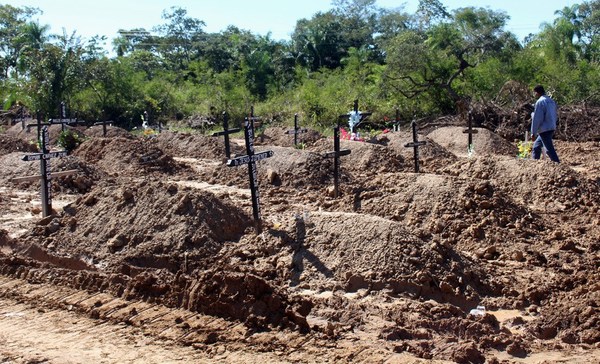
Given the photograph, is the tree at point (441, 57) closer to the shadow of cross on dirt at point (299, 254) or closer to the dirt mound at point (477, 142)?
the dirt mound at point (477, 142)

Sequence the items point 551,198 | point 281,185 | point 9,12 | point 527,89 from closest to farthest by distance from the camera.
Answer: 1. point 551,198
2. point 281,185
3. point 527,89
4. point 9,12

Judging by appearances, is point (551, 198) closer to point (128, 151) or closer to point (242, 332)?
point (242, 332)

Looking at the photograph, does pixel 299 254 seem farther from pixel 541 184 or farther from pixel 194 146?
pixel 194 146

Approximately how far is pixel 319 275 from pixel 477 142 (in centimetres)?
1270

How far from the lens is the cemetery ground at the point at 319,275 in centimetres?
617

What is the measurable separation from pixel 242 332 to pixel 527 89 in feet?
70.0

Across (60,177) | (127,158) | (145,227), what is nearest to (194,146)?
(127,158)

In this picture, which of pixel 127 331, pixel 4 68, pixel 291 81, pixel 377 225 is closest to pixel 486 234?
pixel 377 225

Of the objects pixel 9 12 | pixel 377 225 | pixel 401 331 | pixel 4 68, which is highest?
pixel 9 12

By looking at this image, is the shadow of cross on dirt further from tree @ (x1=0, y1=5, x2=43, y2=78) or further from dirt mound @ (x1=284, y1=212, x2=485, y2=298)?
tree @ (x1=0, y1=5, x2=43, y2=78)

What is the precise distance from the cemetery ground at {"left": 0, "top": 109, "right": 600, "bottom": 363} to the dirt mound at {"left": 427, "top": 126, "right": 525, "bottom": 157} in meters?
6.56

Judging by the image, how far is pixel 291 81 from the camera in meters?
42.3

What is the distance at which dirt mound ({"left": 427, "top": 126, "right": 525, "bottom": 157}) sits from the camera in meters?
19.2

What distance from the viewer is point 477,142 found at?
1961cm
